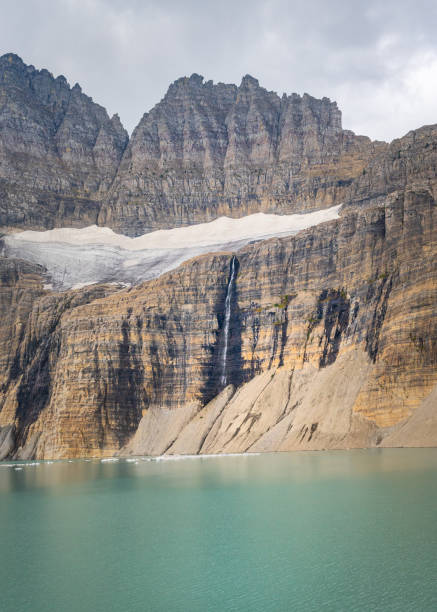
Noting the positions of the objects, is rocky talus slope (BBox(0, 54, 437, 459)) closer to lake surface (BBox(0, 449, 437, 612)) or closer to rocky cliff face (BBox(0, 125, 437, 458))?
rocky cliff face (BBox(0, 125, 437, 458))

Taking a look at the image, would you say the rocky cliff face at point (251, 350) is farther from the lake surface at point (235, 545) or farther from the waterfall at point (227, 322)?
the lake surface at point (235, 545)

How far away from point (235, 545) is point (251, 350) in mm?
88732

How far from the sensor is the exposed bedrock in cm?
8788

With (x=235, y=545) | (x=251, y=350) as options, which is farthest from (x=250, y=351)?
(x=235, y=545)

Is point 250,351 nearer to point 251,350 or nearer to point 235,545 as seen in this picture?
point 251,350

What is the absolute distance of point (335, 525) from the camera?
3603cm

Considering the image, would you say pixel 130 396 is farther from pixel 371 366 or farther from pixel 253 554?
pixel 253 554

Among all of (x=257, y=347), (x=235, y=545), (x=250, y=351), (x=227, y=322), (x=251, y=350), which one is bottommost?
(x=235, y=545)

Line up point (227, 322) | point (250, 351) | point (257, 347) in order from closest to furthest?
point (257, 347), point (250, 351), point (227, 322)

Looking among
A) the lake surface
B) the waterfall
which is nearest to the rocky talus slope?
the waterfall

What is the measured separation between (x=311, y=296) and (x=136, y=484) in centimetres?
5986

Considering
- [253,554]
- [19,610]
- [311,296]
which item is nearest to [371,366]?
[311,296]

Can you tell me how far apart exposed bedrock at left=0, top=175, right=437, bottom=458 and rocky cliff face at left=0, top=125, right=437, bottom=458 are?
236 millimetres

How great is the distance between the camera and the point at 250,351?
123 metres
